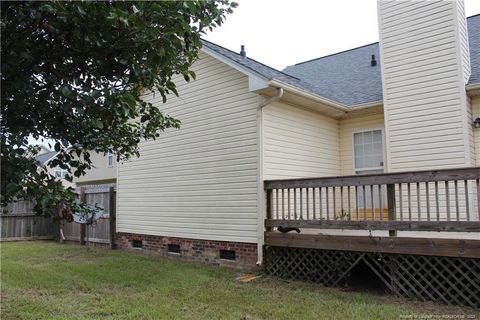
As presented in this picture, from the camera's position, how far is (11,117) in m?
3.04

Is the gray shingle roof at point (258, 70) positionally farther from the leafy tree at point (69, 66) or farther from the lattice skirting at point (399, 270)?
the leafy tree at point (69, 66)

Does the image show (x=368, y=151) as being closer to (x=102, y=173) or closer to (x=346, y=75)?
(x=346, y=75)

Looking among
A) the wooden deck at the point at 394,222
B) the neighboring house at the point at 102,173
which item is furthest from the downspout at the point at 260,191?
the neighboring house at the point at 102,173

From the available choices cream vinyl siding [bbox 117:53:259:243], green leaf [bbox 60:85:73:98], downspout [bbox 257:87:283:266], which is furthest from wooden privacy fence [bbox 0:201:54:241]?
green leaf [bbox 60:85:73:98]

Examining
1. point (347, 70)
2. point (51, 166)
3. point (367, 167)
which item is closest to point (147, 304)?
point (51, 166)

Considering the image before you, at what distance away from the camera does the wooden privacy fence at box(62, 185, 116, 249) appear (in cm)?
1180

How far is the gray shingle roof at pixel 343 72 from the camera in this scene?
28.5 feet

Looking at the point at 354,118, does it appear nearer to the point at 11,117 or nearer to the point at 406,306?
the point at 406,306

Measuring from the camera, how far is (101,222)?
40.0ft

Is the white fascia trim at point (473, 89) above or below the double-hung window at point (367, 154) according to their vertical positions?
above

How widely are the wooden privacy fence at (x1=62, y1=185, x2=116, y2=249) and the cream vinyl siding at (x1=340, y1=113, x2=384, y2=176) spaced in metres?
6.95

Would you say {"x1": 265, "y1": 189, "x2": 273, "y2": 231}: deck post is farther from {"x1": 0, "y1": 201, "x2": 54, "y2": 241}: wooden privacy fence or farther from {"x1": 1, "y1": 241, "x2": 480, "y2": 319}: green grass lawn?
{"x1": 0, "y1": 201, "x2": 54, "y2": 241}: wooden privacy fence

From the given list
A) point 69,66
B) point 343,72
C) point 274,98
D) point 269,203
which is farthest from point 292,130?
point 69,66

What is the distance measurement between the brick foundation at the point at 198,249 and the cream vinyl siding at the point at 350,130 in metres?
3.56
